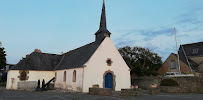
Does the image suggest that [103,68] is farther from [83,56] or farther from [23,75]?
[23,75]

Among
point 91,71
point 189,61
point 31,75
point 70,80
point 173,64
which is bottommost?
point 70,80

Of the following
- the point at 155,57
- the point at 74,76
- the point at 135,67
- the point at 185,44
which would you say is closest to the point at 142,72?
the point at 135,67

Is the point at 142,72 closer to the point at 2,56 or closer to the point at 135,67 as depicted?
the point at 135,67

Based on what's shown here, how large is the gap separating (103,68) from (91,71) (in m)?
1.93

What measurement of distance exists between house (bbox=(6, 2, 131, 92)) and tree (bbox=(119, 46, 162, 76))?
13.8 metres

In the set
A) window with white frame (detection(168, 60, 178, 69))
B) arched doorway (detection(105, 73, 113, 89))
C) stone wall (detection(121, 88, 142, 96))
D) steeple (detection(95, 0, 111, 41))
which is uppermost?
steeple (detection(95, 0, 111, 41))

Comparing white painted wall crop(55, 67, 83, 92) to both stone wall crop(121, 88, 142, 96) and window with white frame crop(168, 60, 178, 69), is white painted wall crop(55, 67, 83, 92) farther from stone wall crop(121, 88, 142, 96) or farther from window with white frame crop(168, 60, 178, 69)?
window with white frame crop(168, 60, 178, 69)

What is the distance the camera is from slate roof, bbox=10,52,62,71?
27.5 metres

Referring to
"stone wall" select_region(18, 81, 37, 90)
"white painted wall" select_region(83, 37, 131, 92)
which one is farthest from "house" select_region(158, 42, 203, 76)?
"stone wall" select_region(18, 81, 37, 90)

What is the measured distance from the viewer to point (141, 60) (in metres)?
37.7

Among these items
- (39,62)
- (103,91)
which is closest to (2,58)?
(39,62)

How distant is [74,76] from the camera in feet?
72.4

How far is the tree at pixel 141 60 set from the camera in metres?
36.2

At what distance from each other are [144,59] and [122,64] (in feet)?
49.9
